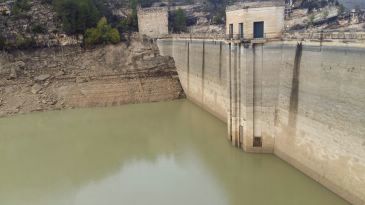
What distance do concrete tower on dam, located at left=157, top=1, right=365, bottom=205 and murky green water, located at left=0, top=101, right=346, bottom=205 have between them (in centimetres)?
83

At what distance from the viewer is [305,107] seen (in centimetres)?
1424

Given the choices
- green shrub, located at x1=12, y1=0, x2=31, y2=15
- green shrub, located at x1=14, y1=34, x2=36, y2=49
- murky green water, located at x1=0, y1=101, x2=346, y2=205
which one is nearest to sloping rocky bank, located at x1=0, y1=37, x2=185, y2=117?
green shrub, located at x1=14, y1=34, x2=36, y2=49

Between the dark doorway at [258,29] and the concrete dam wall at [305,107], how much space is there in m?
0.92

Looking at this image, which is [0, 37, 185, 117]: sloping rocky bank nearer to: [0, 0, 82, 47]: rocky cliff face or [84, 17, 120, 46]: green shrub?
[84, 17, 120, 46]: green shrub

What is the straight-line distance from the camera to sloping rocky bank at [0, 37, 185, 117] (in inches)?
1127

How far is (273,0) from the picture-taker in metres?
17.0

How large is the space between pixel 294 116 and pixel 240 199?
404 centimetres

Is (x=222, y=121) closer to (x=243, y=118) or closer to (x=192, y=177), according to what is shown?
(x=243, y=118)

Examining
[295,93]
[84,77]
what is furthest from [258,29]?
[84,77]

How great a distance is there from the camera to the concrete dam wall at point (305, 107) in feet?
38.4

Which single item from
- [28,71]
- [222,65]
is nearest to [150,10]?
[28,71]

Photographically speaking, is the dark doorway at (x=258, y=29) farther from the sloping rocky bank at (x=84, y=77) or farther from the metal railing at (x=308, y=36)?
the sloping rocky bank at (x=84, y=77)

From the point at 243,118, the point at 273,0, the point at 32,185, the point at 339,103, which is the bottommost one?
the point at 32,185

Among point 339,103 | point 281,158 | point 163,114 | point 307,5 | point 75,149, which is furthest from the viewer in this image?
point 307,5
